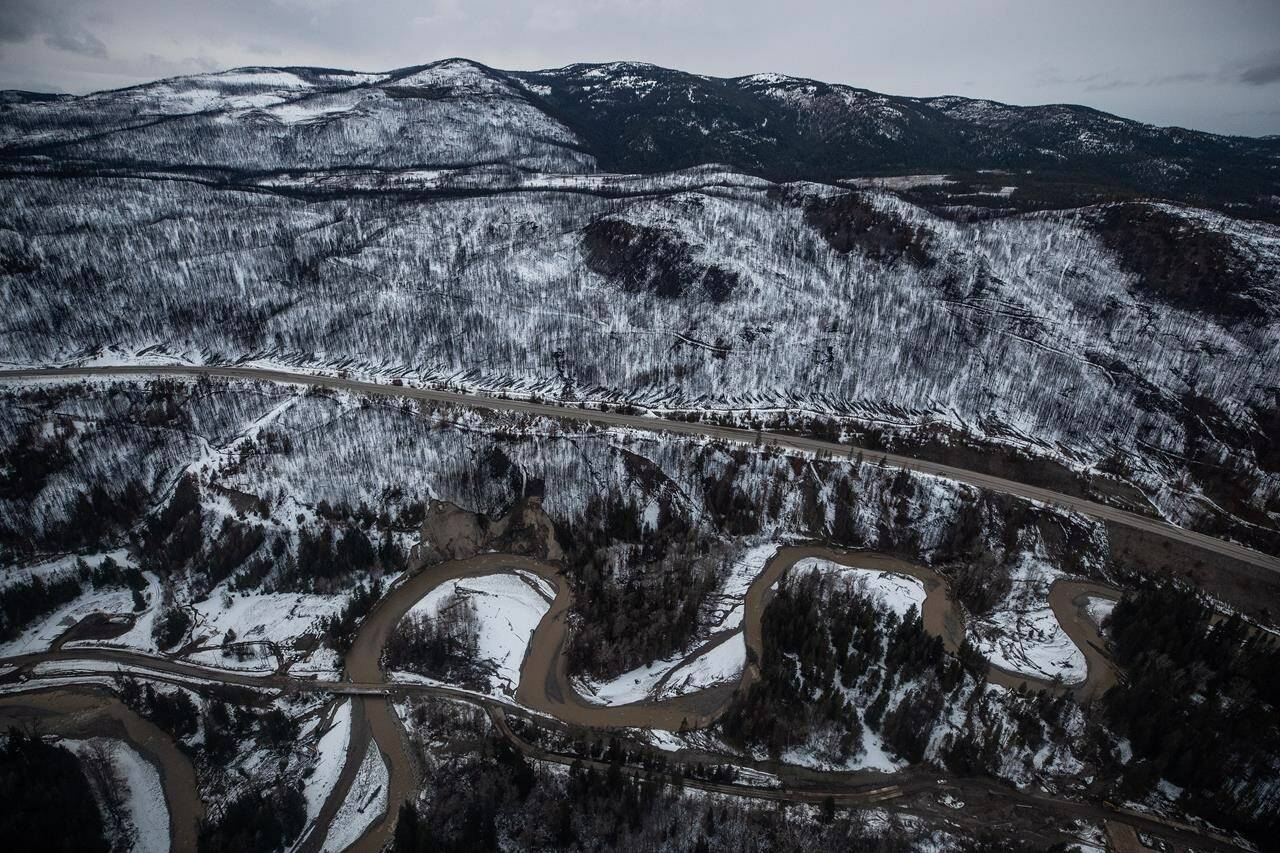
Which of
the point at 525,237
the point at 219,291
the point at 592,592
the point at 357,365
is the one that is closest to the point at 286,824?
the point at 592,592

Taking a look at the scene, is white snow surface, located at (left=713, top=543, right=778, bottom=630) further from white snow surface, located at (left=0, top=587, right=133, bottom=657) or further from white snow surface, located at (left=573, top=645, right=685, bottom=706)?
white snow surface, located at (left=0, top=587, right=133, bottom=657)

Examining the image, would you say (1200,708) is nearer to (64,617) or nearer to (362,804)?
(362,804)

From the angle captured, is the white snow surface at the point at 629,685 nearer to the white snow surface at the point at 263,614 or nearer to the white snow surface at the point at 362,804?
the white snow surface at the point at 362,804

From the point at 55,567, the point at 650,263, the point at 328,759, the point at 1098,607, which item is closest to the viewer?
the point at 328,759

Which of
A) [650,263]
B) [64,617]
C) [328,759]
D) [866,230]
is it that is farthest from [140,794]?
[866,230]

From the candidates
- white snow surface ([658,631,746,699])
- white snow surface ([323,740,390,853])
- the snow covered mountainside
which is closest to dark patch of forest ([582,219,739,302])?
the snow covered mountainside
